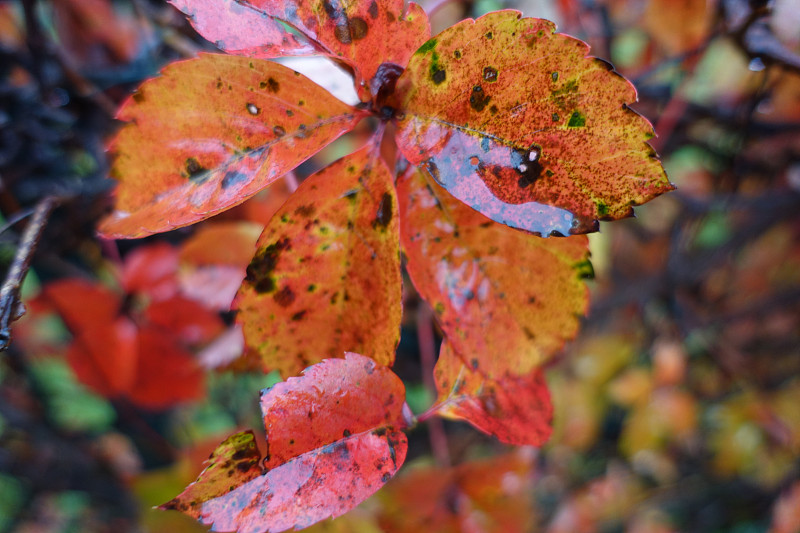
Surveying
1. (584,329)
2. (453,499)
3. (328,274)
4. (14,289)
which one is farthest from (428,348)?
(584,329)

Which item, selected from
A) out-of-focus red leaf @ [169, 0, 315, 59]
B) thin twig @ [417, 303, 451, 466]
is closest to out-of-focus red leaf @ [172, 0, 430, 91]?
out-of-focus red leaf @ [169, 0, 315, 59]

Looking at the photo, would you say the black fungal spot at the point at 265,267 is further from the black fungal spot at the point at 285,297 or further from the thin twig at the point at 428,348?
the thin twig at the point at 428,348

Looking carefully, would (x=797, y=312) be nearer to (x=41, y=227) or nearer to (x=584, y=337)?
(x=584, y=337)

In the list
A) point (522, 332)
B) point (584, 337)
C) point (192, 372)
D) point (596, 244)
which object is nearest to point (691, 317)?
point (584, 337)

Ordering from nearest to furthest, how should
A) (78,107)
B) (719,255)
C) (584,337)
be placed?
1. (78,107)
2. (719,255)
3. (584,337)

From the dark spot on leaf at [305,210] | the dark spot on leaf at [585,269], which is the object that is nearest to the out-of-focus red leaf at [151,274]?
the dark spot on leaf at [305,210]

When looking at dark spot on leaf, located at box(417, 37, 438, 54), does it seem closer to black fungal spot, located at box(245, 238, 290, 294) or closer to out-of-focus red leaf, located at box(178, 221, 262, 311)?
black fungal spot, located at box(245, 238, 290, 294)
